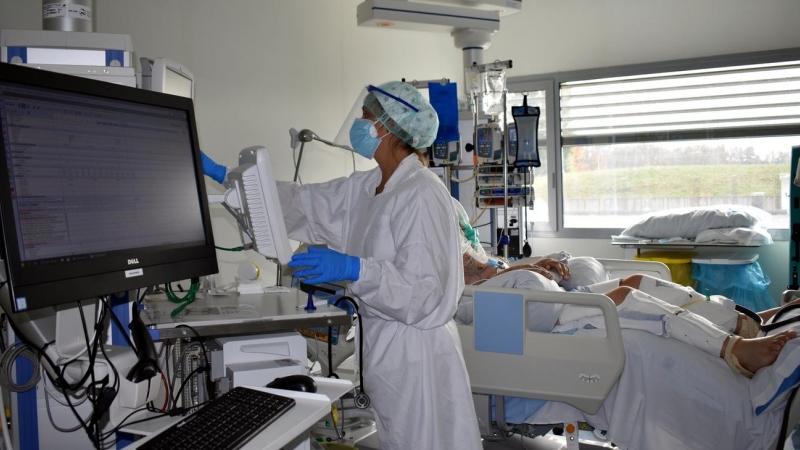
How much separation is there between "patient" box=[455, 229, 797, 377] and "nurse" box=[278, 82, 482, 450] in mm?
→ 538

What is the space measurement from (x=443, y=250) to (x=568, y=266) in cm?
139

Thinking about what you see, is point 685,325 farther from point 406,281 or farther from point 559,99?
point 559,99

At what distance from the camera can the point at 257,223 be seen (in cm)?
148

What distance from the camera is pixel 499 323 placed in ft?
8.05

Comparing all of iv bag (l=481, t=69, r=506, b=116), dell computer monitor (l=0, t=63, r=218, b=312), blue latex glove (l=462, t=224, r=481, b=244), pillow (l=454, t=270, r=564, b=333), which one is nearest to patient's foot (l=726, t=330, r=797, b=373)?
pillow (l=454, t=270, r=564, b=333)

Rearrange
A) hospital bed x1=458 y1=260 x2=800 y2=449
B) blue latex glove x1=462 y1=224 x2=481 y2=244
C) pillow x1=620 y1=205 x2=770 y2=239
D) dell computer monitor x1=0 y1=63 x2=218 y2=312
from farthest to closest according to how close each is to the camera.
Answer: pillow x1=620 y1=205 x2=770 y2=239
blue latex glove x1=462 y1=224 x2=481 y2=244
hospital bed x1=458 y1=260 x2=800 y2=449
dell computer monitor x1=0 y1=63 x2=218 y2=312

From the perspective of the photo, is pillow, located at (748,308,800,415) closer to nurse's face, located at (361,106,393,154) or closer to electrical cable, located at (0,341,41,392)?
nurse's face, located at (361,106,393,154)

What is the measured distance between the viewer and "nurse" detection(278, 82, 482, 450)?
6.33 ft

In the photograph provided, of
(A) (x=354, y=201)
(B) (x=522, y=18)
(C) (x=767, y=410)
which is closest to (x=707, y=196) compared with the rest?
(B) (x=522, y=18)

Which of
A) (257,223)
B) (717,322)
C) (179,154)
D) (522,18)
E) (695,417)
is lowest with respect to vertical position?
(695,417)

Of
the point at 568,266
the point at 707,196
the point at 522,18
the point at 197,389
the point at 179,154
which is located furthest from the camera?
the point at 522,18

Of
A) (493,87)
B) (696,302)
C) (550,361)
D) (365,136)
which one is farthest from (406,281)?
(493,87)

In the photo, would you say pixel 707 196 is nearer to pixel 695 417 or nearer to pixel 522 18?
pixel 522 18

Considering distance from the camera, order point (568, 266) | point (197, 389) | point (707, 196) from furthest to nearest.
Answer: point (707, 196) < point (568, 266) < point (197, 389)
